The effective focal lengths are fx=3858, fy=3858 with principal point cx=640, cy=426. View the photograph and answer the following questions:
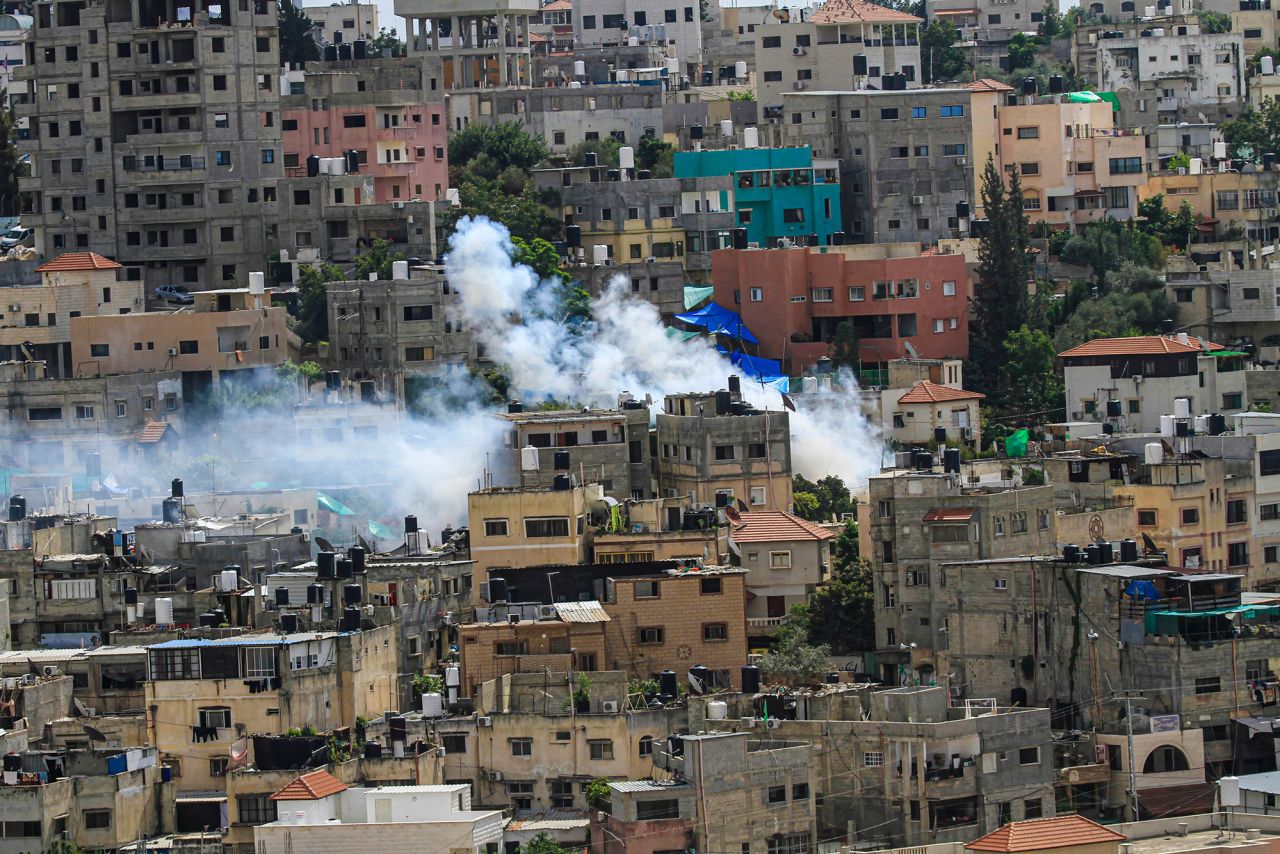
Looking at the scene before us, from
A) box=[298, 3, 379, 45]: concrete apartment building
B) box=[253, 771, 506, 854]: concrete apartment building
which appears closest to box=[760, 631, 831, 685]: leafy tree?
box=[253, 771, 506, 854]: concrete apartment building

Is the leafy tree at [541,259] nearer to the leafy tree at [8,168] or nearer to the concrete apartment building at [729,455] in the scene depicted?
the concrete apartment building at [729,455]

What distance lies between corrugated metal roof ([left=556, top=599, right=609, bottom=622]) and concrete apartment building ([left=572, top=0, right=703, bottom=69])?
61.1 metres

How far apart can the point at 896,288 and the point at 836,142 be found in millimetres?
9176

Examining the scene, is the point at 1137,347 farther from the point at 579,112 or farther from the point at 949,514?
the point at 579,112

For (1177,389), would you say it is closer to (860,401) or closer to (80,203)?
(860,401)

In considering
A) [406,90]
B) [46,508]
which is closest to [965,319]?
[406,90]

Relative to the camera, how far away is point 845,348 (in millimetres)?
98125

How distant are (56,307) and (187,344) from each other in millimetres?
3990

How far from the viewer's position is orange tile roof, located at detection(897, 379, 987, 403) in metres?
92.9

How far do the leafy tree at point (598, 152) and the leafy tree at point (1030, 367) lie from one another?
693 inches

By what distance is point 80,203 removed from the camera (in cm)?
10238

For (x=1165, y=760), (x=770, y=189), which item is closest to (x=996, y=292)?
(x=770, y=189)

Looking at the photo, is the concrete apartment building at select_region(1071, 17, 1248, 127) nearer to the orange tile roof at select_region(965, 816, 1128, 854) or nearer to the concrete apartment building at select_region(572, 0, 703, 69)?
the concrete apartment building at select_region(572, 0, 703, 69)

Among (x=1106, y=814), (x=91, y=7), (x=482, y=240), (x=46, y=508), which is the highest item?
(x=91, y=7)
